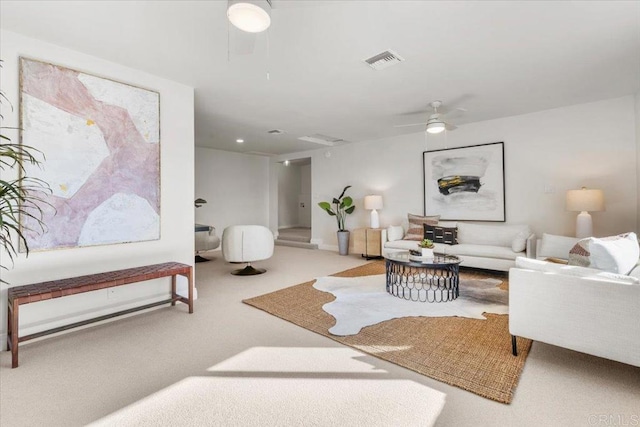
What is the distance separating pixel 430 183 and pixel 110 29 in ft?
16.8

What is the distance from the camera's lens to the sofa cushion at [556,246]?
358 centimetres

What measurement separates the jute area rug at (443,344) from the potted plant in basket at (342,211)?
325 cm

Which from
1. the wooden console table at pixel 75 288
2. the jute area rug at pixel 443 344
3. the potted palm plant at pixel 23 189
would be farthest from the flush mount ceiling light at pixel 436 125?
the potted palm plant at pixel 23 189

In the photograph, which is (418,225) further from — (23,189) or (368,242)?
(23,189)

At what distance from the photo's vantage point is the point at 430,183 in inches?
223

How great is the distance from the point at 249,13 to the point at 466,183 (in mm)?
4748

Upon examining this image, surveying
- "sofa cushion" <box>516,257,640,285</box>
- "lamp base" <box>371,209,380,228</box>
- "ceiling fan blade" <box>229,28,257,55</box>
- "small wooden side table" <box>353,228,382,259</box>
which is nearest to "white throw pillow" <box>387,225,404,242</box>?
"small wooden side table" <box>353,228,382,259</box>

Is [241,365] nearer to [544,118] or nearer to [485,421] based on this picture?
[485,421]

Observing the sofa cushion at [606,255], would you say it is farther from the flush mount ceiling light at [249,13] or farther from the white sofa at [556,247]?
the flush mount ceiling light at [249,13]

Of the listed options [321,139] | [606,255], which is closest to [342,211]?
[321,139]

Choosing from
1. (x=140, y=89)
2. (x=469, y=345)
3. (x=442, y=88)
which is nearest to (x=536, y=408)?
(x=469, y=345)

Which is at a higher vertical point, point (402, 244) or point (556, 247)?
point (556, 247)

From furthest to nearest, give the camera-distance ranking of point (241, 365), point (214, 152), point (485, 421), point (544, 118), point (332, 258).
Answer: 1. point (214, 152)
2. point (332, 258)
3. point (544, 118)
4. point (241, 365)
5. point (485, 421)

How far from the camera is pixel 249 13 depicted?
1642 mm
